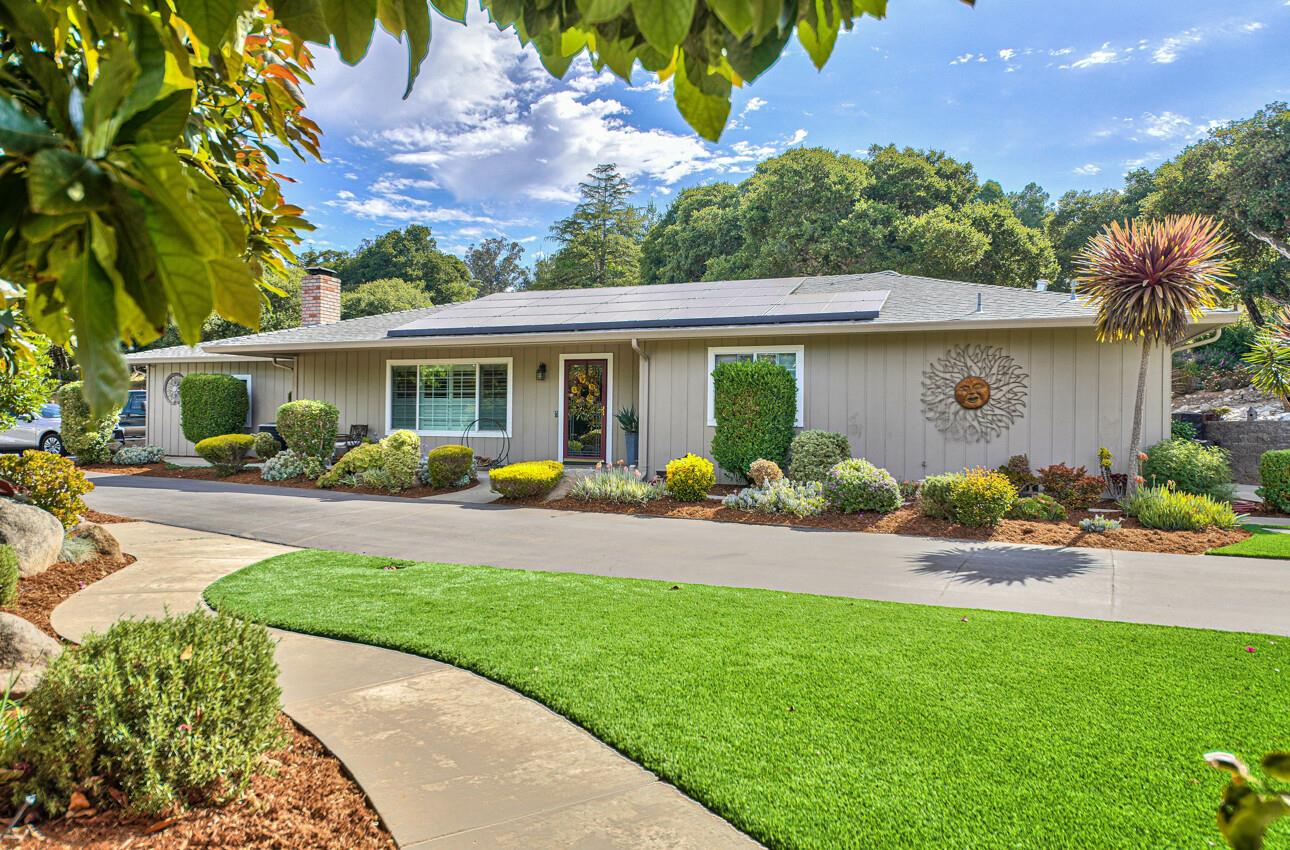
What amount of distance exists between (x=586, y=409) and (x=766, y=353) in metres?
4.16

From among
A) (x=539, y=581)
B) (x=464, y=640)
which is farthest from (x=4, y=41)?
(x=539, y=581)

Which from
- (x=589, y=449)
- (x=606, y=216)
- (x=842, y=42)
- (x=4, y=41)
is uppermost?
(x=606, y=216)

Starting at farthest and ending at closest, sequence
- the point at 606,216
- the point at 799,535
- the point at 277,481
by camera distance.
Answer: the point at 606,216
the point at 277,481
the point at 799,535

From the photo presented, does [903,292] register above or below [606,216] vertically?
below

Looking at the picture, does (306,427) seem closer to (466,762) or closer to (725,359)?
(725,359)

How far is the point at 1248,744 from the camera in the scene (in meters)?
3.06

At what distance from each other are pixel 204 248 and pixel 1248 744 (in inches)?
162

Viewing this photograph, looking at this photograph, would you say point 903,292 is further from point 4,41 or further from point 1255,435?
point 4,41

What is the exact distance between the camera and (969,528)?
8.45 m


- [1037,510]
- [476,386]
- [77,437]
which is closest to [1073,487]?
[1037,510]

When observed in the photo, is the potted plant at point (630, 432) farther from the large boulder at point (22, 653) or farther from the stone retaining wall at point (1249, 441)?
the stone retaining wall at point (1249, 441)

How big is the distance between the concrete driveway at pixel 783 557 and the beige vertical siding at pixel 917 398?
3514 mm

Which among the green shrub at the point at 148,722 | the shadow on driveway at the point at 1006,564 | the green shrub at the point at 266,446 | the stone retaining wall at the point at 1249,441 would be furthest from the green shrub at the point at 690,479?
the stone retaining wall at the point at 1249,441

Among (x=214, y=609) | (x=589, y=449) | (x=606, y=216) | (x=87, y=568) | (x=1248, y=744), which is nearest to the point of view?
(x=1248, y=744)
